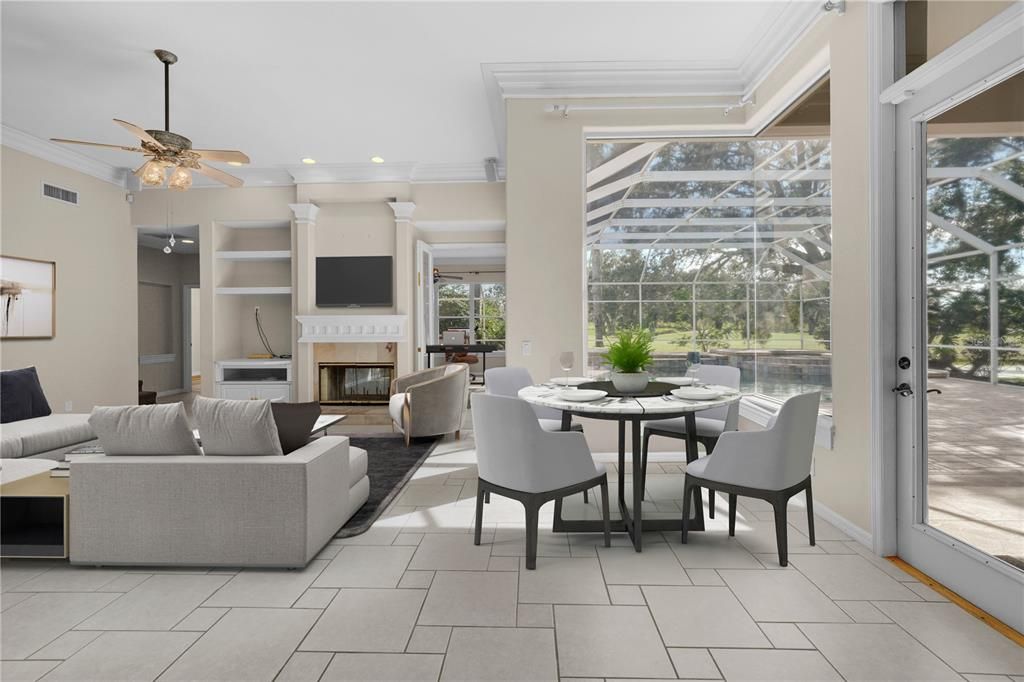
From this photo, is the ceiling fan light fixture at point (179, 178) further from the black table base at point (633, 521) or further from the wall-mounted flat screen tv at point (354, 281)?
the black table base at point (633, 521)

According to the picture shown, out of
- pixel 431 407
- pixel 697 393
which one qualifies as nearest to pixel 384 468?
pixel 431 407

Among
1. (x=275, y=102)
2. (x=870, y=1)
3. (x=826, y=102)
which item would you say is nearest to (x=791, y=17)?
(x=826, y=102)

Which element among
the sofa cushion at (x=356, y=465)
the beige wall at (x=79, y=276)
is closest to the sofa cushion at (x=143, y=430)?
the sofa cushion at (x=356, y=465)

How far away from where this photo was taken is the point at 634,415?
2.41 m

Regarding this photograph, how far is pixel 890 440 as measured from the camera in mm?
2508

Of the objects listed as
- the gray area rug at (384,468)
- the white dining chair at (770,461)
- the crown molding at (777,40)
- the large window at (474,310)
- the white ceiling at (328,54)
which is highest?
the white ceiling at (328,54)

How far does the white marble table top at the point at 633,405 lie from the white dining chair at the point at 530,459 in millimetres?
135

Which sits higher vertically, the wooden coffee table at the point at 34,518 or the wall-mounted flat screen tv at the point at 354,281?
the wall-mounted flat screen tv at the point at 354,281

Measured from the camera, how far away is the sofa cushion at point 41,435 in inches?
142

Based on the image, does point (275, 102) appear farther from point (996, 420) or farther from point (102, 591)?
point (996, 420)

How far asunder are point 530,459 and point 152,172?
3589mm

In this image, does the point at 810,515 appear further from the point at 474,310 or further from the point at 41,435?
the point at 474,310

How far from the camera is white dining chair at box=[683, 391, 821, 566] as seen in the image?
95.0 inches

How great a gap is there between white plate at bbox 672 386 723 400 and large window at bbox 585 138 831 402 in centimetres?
155
